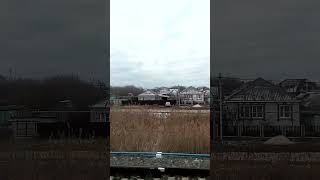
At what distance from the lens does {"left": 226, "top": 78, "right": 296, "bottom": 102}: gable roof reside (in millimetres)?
3928

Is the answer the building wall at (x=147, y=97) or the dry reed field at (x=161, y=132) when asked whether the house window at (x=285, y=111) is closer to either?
the dry reed field at (x=161, y=132)

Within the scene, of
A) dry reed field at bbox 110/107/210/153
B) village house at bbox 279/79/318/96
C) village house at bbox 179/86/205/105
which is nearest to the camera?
village house at bbox 279/79/318/96

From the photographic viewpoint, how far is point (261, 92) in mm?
3965

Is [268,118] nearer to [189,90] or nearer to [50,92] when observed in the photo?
A: [50,92]

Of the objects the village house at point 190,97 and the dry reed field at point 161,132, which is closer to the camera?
the dry reed field at point 161,132

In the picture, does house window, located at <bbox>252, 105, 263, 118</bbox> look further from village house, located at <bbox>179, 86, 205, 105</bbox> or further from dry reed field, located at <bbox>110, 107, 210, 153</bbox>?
village house, located at <bbox>179, 86, 205, 105</bbox>

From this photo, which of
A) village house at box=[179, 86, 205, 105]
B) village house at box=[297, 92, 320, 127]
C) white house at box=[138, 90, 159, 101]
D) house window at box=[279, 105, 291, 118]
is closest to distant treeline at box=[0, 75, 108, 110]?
house window at box=[279, 105, 291, 118]

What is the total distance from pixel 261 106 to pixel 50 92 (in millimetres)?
1873

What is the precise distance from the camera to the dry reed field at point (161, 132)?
7522 millimetres

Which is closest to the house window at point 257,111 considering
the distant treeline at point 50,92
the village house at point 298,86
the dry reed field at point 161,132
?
the village house at point 298,86

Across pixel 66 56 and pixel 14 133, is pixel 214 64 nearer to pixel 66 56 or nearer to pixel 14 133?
pixel 66 56

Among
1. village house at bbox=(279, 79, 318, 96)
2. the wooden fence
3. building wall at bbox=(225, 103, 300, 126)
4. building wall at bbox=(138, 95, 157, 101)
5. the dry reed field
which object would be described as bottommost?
the dry reed field

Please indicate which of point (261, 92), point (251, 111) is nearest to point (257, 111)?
point (251, 111)

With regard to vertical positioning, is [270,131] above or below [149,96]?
below
